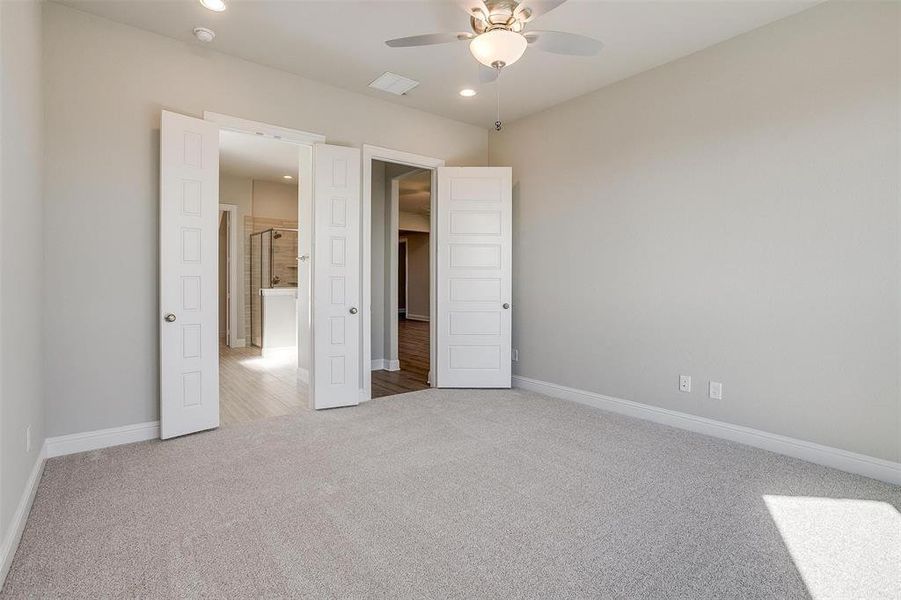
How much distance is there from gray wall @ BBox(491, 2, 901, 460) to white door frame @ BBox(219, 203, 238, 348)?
518 cm

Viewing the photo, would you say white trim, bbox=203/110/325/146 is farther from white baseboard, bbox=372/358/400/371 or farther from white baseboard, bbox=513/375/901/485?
white baseboard, bbox=513/375/901/485

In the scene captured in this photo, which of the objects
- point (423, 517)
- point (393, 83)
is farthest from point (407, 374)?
point (423, 517)

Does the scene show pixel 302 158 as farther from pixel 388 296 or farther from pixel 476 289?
pixel 476 289

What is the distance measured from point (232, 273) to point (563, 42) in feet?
21.0

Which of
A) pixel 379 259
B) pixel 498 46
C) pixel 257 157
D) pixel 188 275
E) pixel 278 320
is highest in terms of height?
pixel 257 157

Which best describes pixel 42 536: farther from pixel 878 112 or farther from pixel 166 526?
pixel 878 112

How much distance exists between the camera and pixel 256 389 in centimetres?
463

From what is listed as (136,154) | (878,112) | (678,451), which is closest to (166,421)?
(136,154)

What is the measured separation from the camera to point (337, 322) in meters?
4.00

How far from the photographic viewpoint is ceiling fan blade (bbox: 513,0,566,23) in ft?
7.10

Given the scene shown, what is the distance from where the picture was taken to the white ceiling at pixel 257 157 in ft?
17.3

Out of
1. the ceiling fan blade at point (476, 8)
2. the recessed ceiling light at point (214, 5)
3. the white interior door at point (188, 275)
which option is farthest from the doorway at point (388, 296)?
the recessed ceiling light at point (214, 5)

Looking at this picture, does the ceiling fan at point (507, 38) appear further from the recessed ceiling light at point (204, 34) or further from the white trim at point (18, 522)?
the white trim at point (18, 522)

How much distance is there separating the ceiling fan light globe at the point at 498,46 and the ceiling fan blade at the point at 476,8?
0.60ft
